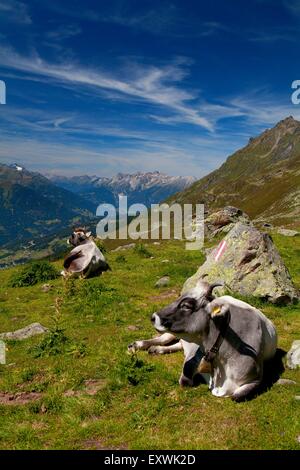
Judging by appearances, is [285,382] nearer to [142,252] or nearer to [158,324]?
[158,324]

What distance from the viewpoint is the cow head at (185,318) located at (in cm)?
1045

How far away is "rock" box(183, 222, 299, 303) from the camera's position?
18750 mm

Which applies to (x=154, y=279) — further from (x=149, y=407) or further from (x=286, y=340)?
(x=149, y=407)

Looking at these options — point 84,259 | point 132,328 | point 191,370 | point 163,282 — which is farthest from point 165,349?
point 84,259

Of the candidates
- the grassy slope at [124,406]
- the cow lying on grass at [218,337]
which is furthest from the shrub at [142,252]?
the cow lying on grass at [218,337]

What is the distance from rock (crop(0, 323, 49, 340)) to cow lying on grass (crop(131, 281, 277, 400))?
7771 millimetres

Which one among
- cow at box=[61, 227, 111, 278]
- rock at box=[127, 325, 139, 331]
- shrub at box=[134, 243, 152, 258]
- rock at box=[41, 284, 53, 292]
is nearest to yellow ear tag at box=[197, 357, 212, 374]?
rock at box=[127, 325, 139, 331]

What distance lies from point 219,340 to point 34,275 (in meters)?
19.3

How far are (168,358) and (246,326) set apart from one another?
3.41 meters

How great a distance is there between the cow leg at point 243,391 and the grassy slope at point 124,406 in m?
0.18

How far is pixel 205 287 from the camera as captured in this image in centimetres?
1084

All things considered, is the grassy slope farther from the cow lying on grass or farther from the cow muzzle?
the cow muzzle
